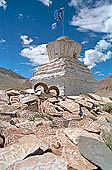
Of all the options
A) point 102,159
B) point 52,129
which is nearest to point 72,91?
point 52,129

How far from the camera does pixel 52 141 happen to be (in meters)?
3.80

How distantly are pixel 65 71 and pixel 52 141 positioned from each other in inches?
231

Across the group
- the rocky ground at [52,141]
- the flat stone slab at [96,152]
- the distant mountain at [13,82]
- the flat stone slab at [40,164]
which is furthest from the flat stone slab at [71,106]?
the distant mountain at [13,82]

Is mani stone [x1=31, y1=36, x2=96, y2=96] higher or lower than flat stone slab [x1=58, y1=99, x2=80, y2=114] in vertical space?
higher

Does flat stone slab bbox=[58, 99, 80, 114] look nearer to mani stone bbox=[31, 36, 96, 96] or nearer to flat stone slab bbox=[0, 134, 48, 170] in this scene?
mani stone bbox=[31, 36, 96, 96]

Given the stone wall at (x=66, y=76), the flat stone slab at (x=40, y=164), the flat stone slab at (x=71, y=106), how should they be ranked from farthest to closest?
1. the stone wall at (x=66, y=76)
2. the flat stone slab at (x=71, y=106)
3. the flat stone slab at (x=40, y=164)

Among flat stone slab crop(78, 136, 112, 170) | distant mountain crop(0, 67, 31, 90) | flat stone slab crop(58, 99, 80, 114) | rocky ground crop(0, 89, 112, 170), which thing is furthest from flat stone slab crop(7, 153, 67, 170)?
distant mountain crop(0, 67, 31, 90)

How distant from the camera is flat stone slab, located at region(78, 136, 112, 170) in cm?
288

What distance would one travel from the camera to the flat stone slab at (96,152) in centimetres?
288

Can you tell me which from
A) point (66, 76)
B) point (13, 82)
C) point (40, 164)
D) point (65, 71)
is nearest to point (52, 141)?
point (40, 164)

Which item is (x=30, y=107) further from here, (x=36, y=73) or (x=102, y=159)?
(x=36, y=73)

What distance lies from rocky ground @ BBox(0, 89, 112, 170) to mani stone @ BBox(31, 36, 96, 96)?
2928 mm

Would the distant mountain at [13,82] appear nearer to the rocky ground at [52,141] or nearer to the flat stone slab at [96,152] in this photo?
the rocky ground at [52,141]

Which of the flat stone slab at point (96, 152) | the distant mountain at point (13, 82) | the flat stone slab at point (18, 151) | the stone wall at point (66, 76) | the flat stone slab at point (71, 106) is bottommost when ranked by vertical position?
the flat stone slab at point (96, 152)
